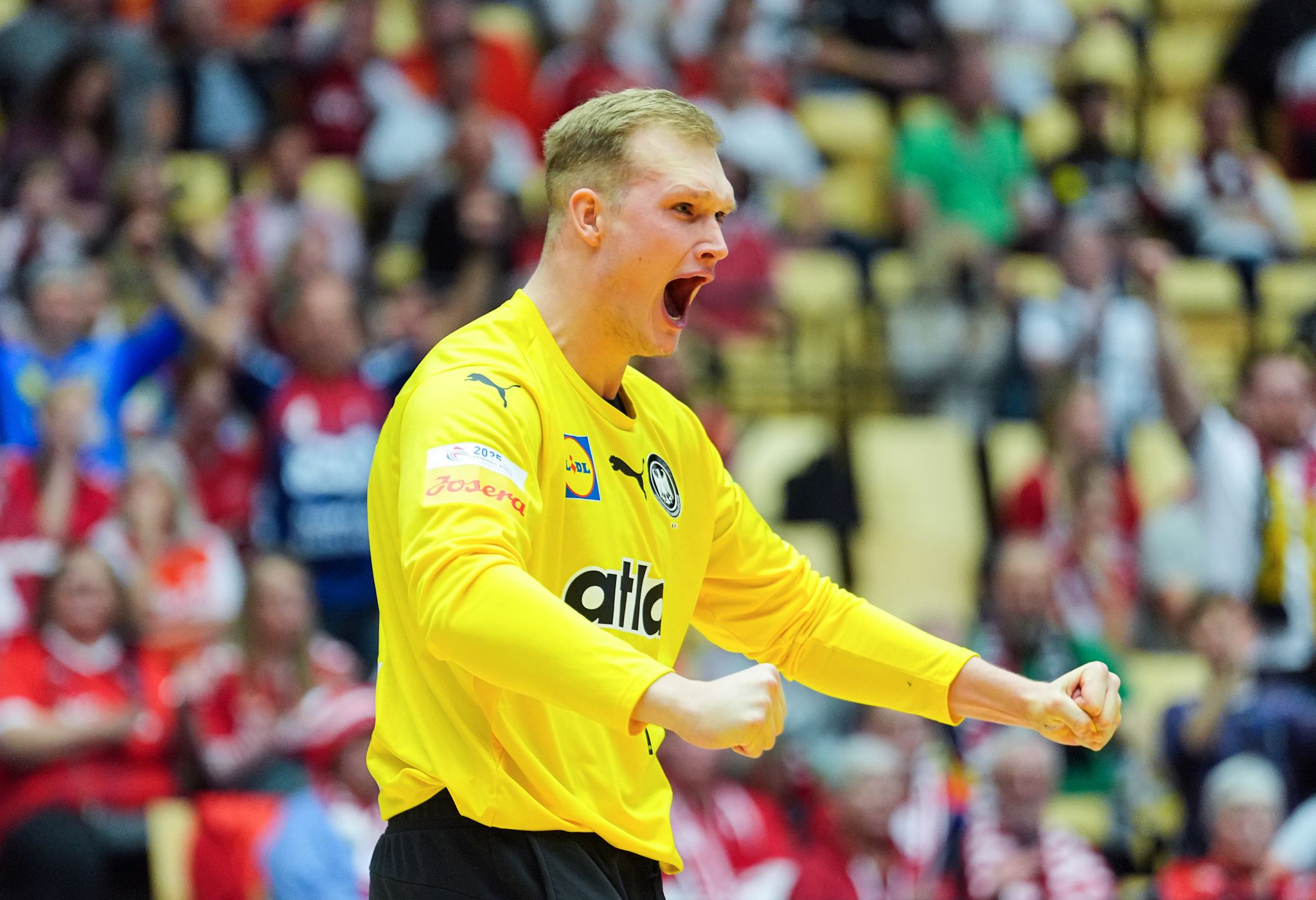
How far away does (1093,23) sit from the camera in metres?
13.6

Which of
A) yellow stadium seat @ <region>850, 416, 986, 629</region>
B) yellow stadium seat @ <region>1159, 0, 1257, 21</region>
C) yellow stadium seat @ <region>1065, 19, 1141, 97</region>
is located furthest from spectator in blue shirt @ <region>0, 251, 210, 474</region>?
yellow stadium seat @ <region>1159, 0, 1257, 21</region>

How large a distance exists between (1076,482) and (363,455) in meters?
4.04

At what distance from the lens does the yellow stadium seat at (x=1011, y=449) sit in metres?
10.4

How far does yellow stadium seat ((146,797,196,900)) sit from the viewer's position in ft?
22.7

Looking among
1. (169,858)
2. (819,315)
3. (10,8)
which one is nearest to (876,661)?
(169,858)

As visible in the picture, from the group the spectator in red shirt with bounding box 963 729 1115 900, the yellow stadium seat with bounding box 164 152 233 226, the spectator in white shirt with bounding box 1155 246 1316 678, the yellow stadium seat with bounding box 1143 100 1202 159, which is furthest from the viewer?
the yellow stadium seat with bounding box 1143 100 1202 159

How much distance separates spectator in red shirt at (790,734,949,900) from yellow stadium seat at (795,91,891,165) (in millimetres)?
6169

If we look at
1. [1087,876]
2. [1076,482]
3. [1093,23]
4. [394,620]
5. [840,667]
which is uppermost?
[1093,23]

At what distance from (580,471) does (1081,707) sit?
3.45 feet

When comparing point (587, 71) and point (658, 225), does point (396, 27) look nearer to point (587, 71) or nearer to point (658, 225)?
point (587, 71)

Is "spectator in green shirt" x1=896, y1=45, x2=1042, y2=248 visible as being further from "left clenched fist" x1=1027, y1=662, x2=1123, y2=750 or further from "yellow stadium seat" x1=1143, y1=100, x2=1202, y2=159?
"left clenched fist" x1=1027, y1=662, x2=1123, y2=750

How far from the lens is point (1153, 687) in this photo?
29.8 feet

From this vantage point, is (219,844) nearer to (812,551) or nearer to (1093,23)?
(812,551)

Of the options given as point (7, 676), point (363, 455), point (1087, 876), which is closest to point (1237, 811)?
point (1087, 876)
